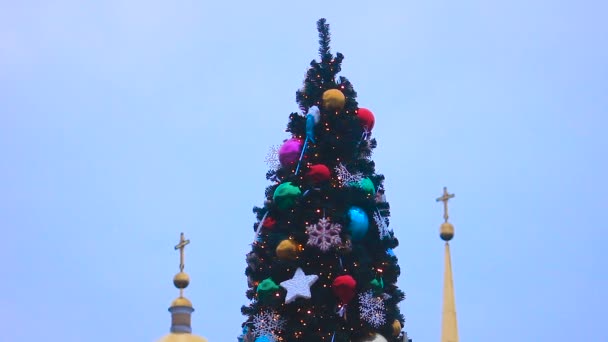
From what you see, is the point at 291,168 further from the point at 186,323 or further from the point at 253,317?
the point at 186,323

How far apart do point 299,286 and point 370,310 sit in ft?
4.27

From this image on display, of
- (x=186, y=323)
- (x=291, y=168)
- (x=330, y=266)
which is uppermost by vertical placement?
(x=291, y=168)

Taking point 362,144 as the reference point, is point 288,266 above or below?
below

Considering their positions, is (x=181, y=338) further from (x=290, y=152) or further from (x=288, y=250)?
(x=290, y=152)

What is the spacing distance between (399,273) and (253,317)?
2.73m

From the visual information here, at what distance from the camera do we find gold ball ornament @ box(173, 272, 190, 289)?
81.6 feet

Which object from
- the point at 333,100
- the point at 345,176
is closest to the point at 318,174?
the point at 345,176

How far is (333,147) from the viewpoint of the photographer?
2761 cm

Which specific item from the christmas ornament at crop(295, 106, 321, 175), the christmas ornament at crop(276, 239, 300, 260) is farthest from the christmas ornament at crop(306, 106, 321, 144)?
the christmas ornament at crop(276, 239, 300, 260)

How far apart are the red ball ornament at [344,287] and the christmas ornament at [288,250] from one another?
89 centimetres

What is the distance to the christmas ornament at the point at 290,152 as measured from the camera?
27625 millimetres

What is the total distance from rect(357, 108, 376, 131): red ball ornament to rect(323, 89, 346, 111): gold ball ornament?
0.49 metres

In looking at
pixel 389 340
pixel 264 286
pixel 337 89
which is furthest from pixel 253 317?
pixel 337 89

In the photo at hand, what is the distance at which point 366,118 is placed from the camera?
2812cm
